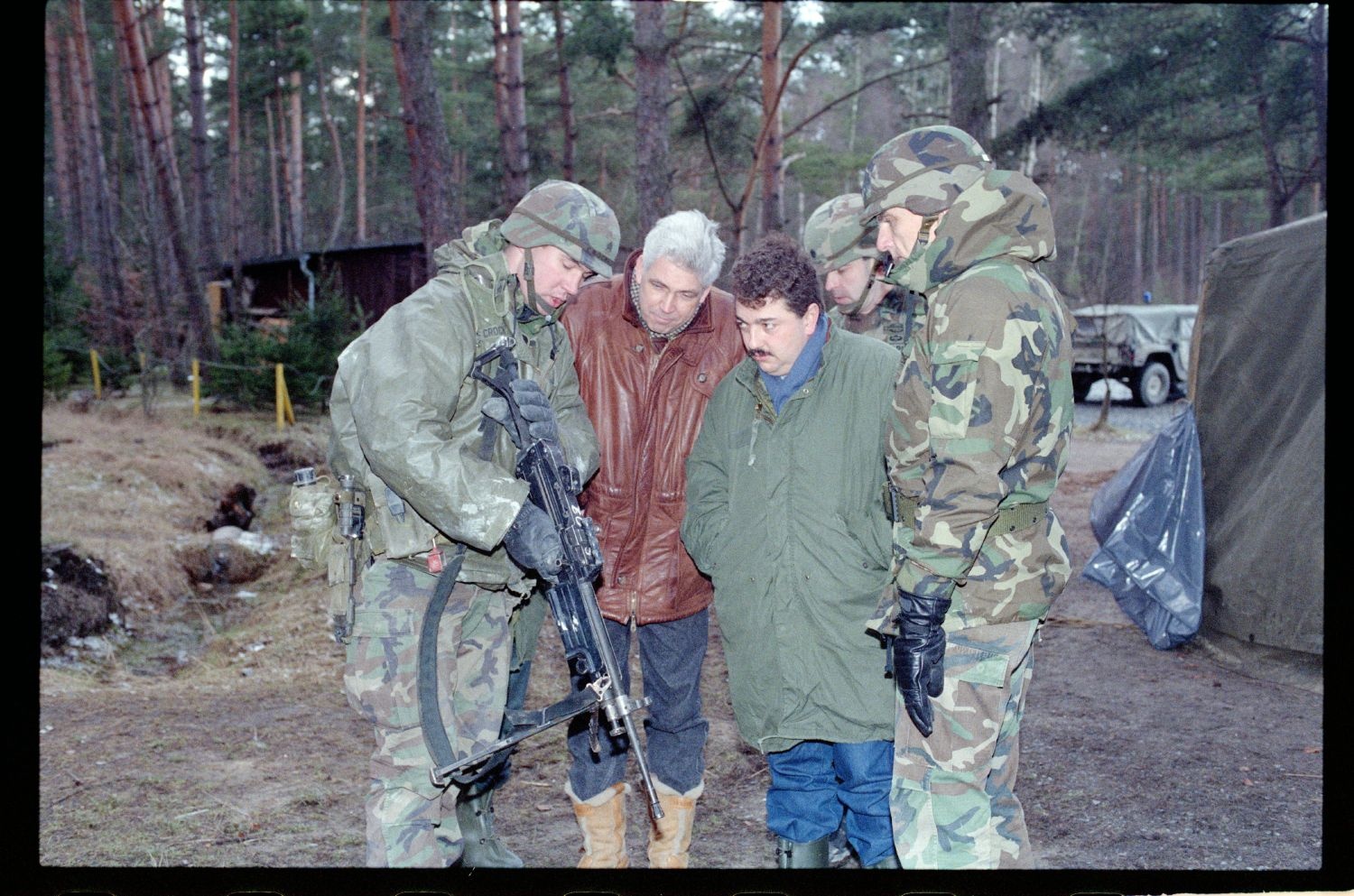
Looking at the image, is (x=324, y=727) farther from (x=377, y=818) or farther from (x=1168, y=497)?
(x=1168, y=497)

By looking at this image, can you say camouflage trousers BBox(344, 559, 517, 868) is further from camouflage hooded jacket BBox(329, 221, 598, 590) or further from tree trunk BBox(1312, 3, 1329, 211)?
tree trunk BBox(1312, 3, 1329, 211)

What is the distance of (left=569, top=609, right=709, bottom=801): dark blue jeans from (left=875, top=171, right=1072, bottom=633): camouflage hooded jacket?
0.86 metres

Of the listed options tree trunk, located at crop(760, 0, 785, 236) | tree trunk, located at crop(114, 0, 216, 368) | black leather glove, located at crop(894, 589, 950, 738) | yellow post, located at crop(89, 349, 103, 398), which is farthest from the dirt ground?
tree trunk, located at crop(114, 0, 216, 368)

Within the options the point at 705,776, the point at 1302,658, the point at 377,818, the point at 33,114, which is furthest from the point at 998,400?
the point at 1302,658

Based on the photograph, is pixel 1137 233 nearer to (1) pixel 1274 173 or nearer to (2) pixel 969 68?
(1) pixel 1274 173

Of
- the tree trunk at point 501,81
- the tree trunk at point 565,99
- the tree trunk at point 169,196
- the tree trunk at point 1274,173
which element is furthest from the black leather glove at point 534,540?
the tree trunk at point 565,99

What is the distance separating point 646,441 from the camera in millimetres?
3381

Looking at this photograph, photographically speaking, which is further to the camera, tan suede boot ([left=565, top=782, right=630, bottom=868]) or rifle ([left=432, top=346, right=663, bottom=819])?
→ tan suede boot ([left=565, top=782, right=630, bottom=868])

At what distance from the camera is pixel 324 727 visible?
5.29 meters

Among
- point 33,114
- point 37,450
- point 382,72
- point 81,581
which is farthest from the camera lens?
point 382,72

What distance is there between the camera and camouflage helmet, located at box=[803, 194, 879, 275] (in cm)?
388

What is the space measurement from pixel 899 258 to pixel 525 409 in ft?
3.61

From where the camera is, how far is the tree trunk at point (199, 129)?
19578mm

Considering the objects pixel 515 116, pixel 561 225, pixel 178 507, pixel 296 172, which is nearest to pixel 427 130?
pixel 178 507
